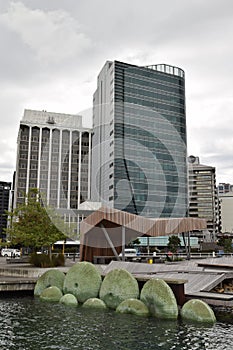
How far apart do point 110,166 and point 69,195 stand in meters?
20.0

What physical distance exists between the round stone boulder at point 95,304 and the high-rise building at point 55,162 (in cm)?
8628

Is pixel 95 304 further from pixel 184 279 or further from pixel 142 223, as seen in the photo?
pixel 142 223

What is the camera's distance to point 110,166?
3930 inches

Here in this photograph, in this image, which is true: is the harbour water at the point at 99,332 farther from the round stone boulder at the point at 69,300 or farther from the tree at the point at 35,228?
the tree at the point at 35,228

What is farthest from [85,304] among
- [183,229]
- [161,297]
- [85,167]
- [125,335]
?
[85,167]

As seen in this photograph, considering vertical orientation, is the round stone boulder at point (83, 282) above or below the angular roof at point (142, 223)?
below

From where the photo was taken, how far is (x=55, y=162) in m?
113

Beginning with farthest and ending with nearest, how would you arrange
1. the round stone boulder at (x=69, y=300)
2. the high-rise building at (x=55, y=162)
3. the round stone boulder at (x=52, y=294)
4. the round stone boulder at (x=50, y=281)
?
the high-rise building at (x=55, y=162) → the round stone boulder at (x=50, y=281) → the round stone boulder at (x=52, y=294) → the round stone boulder at (x=69, y=300)

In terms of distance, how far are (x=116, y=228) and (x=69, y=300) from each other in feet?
39.2

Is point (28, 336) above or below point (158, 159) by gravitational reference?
below

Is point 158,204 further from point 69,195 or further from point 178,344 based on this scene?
point 178,344

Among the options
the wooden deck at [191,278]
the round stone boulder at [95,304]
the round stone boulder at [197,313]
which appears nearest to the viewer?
the round stone boulder at [197,313]

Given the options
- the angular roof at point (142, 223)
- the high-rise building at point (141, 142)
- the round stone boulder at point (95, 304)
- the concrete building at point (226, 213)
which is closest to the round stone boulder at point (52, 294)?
the round stone boulder at point (95, 304)

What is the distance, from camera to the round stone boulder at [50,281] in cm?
2088
